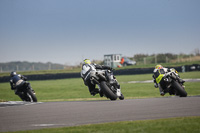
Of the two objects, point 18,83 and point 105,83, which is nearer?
point 105,83

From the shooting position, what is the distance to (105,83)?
10.3m

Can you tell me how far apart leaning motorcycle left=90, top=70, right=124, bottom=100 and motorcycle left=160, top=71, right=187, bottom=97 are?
1871 mm

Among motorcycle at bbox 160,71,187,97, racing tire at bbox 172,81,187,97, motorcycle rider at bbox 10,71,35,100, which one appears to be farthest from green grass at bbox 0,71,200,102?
racing tire at bbox 172,81,187,97

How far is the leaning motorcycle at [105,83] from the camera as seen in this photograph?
1013cm

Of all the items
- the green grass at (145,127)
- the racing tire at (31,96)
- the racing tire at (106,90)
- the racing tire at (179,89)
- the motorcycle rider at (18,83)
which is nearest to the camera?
the green grass at (145,127)

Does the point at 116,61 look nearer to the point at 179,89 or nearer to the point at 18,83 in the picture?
the point at 18,83

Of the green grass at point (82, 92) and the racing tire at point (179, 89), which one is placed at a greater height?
the racing tire at point (179, 89)

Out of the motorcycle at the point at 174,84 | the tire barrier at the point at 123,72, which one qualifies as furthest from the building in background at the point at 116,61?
the motorcycle at the point at 174,84

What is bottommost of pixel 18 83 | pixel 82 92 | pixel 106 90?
pixel 82 92

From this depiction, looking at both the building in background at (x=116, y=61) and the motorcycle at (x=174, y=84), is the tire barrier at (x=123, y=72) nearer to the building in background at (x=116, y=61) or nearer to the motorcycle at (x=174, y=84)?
the building in background at (x=116, y=61)

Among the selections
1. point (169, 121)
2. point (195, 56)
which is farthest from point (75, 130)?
point (195, 56)

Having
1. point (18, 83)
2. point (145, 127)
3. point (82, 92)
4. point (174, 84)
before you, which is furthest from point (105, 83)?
point (82, 92)

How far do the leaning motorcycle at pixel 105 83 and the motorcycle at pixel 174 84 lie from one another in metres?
1.87

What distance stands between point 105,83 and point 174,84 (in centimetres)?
242
